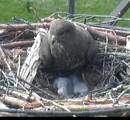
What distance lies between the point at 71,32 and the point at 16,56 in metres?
0.53

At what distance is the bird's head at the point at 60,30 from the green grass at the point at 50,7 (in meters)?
4.11

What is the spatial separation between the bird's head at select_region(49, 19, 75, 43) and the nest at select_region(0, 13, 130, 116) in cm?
30

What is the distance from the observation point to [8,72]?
4793mm

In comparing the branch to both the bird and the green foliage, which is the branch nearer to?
the bird

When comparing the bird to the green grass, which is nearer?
the bird

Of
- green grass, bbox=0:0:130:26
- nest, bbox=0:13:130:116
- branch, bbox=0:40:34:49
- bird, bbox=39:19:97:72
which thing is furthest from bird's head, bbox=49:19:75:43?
green grass, bbox=0:0:130:26

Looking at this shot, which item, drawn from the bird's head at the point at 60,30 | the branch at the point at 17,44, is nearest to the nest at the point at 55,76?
the branch at the point at 17,44

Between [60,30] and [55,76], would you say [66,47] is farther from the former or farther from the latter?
[55,76]

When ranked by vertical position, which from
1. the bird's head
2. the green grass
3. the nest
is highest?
the bird's head

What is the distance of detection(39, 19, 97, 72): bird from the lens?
4.69 meters

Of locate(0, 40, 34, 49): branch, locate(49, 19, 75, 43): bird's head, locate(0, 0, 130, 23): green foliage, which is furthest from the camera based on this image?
locate(0, 0, 130, 23): green foliage

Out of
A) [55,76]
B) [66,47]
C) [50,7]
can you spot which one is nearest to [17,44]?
[55,76]

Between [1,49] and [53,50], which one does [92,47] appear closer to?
[53,50]

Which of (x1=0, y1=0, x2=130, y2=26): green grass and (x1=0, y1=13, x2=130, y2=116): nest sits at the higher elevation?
(x1=0, y1=13, x2=130, y2=116): nest
